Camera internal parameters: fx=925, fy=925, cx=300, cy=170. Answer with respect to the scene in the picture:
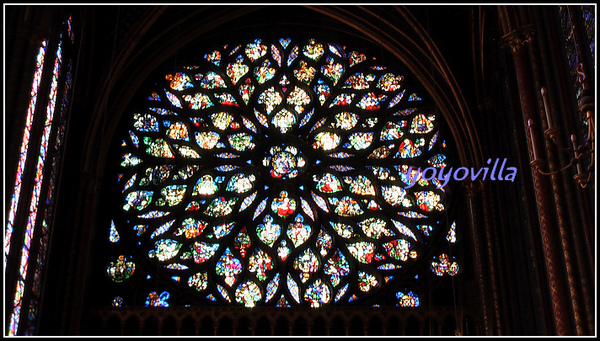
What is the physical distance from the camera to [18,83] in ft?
34.5

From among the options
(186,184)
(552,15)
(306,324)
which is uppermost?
(552,15)

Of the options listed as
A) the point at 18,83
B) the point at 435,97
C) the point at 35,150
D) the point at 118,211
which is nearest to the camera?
the point at 18,83

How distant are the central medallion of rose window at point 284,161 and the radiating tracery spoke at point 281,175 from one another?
0.02m

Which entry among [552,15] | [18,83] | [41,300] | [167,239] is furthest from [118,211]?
[552,15]

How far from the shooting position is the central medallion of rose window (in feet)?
50.0

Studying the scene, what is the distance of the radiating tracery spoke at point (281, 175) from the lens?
46.5ft

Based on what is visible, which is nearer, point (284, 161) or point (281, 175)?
point (281, 175)

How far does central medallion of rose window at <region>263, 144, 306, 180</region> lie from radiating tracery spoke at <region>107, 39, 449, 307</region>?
0.02 meters

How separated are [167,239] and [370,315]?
343cm

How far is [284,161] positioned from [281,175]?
302 mm

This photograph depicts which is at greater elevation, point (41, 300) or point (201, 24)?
point (201, 24)

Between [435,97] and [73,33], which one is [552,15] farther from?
[73,33]

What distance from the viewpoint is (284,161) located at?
50.5 ft

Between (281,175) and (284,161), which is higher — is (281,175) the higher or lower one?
the lower one
